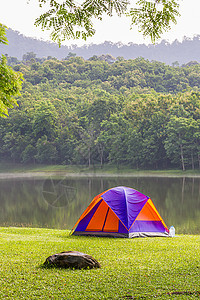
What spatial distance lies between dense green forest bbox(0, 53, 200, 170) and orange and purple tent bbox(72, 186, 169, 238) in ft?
132

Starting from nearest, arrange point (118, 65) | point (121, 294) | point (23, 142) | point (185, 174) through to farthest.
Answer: point (121, 294) → point (185, 174) → point (23, 142) → point (118, 65)

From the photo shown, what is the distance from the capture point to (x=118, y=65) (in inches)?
4360

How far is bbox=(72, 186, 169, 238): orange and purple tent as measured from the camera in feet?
40.7

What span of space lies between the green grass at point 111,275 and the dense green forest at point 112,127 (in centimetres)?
4453

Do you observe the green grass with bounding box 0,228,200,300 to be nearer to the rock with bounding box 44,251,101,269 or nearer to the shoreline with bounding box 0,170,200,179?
the rock with bounding box 44,251,101,269

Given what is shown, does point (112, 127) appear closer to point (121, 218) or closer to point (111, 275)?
point (121, 218)

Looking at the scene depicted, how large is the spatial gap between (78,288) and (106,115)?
6492 cm

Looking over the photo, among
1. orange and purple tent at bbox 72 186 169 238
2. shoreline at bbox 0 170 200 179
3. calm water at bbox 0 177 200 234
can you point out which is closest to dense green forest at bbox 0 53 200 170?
shoreline at bbox 0 170 200 179

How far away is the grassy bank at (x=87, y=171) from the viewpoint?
53156mm

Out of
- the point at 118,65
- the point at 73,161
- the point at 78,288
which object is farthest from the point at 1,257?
the point at 118,65

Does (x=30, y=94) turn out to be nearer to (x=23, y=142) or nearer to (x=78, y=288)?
(x=23, y=142)

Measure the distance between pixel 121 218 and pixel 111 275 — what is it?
5.83m

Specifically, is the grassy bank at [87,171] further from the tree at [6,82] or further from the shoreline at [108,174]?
the tree at [6,82]

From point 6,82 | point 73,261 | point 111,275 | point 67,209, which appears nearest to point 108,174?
point 67,209
